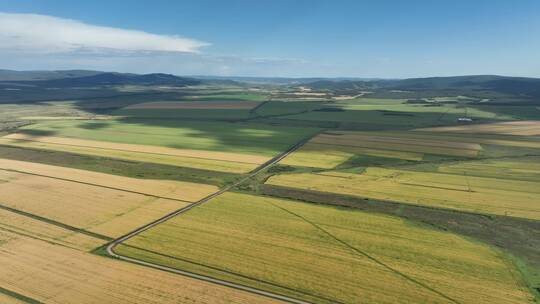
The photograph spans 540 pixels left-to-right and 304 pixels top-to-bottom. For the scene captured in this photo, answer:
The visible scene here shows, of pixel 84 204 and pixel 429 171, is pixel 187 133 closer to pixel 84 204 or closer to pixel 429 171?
pixel 84 204

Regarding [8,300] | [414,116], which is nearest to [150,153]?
[8,300]

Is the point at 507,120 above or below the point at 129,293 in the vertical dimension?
above

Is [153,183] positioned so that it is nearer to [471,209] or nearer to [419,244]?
[419,244]

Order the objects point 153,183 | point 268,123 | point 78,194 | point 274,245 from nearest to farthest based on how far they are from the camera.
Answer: point 274,245
point 78,194
point 153,183
point 268,123

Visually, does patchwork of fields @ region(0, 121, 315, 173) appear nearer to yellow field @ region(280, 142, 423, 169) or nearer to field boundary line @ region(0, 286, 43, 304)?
yellow field @ region(280, 142, 423, 169)

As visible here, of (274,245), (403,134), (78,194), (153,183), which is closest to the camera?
(274,245)

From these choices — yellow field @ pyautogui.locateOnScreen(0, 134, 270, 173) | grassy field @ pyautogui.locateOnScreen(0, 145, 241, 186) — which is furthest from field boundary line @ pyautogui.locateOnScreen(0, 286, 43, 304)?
yellow field @ pyautogui.locateOnScreen(0, 134, 270, 173)

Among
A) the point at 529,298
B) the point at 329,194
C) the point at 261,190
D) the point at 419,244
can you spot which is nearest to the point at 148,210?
the point at 261,190
